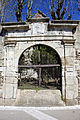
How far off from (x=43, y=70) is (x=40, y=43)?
11.4 feet

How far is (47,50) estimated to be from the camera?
279 inches

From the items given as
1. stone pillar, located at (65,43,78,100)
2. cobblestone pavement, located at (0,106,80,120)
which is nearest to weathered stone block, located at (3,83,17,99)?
cobblestone pavement, located at (0,106,80,120)

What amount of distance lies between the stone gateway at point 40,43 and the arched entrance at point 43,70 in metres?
0.32

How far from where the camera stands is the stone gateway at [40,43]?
161 inches

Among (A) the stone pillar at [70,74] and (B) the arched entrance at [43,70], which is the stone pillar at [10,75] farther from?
(A) the stone pillar at [70,74]

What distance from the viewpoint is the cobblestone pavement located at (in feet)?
9.79

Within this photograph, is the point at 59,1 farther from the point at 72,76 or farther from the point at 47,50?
the point at 72,76

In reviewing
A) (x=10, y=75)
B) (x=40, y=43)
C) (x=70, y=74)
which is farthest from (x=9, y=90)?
(x=70, y=74)

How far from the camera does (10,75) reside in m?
4.27

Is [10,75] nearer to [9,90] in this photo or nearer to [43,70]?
[9,90]

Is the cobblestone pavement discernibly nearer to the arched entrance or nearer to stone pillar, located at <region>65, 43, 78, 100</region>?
stone pillar, located at <region>65, 43, 78, 100</region>

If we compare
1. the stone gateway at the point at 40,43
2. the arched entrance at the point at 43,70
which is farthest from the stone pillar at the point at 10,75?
the arched entrance at the point at 43,70

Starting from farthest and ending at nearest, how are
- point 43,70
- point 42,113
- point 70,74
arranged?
point 43,70
point 70,74
point 42,113

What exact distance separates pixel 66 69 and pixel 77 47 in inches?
37.1
